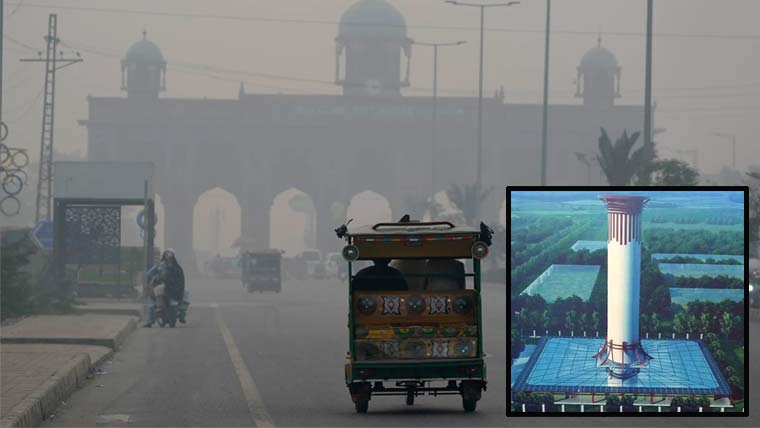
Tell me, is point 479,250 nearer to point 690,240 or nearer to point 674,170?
point 690,240

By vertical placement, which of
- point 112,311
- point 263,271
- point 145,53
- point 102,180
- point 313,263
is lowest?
point 112,311

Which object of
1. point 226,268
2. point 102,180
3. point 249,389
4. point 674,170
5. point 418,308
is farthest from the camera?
point 226,268

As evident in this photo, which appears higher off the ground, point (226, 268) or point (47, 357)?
point (226, 268)

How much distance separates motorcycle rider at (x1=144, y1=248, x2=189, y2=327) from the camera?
83.3 ft

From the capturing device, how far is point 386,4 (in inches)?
4343

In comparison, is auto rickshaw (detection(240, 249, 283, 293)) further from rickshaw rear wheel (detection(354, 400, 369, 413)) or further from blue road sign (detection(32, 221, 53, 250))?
rickshaw rear wheel (detection(354, 400, 369, 413))

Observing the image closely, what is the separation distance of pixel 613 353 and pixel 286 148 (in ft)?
318

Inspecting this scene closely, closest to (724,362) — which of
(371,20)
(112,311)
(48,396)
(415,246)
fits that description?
(415,246)

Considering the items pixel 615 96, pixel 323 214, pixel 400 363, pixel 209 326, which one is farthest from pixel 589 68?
pixel 400 363

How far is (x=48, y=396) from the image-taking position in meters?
11.4

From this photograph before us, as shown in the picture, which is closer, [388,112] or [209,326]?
[209,326]

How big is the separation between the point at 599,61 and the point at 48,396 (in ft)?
334

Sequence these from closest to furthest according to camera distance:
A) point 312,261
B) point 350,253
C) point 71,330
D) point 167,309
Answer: point 350,253 → point 71,330 → point 167,309 → point 312,261

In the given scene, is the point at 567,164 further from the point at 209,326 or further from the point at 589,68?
the point at 209,326
